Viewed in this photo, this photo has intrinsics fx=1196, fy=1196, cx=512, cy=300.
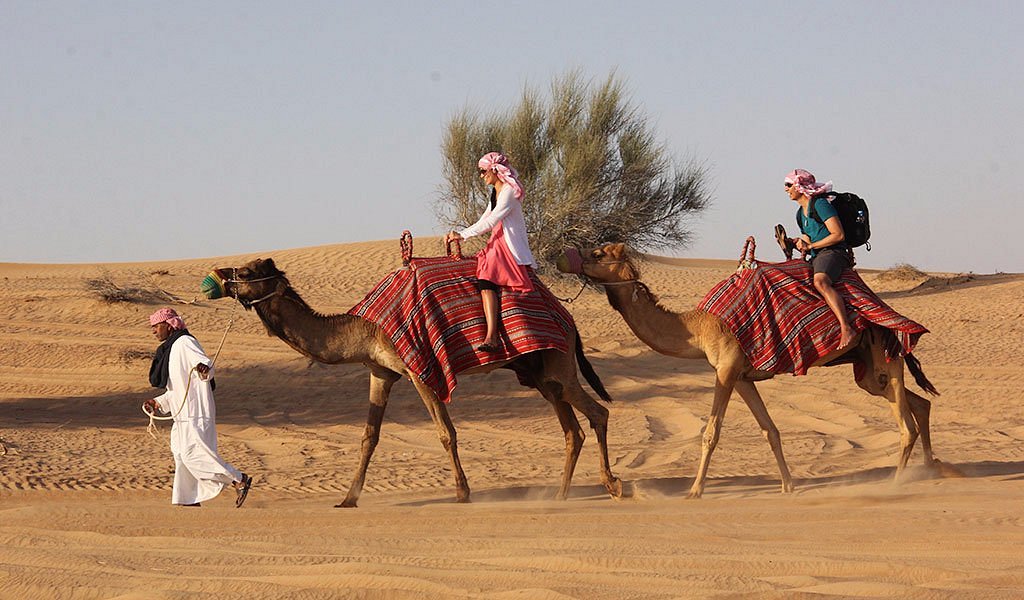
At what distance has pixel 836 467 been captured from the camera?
11.4 meters

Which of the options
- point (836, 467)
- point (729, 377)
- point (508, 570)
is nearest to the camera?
point (508, 570)

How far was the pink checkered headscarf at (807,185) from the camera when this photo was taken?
9.87 metres

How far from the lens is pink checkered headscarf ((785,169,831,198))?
9.87 meters

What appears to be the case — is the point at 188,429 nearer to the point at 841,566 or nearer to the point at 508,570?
the point at 508,570

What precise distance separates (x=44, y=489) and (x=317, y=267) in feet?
88.0

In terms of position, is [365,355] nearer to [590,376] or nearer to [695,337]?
[590,376]

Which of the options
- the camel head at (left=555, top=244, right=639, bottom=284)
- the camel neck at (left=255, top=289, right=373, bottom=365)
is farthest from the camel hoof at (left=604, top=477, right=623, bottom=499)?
the camel neck at (left=255, top=289, right=373, bottom=365)

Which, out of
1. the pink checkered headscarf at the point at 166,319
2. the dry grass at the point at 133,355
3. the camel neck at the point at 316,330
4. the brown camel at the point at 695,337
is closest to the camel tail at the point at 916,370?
the brown camel at the point at 695,337

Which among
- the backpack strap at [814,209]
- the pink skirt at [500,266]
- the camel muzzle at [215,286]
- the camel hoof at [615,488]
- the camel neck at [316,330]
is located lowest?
the camel hoof at [615,488]

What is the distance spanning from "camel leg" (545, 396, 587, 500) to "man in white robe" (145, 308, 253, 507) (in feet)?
8.00

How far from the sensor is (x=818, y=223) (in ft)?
32.4

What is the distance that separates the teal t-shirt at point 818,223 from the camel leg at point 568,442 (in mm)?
2467

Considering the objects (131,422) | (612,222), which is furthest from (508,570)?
(612,222)

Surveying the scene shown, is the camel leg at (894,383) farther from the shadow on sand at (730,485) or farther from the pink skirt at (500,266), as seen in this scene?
the pink skirt at (500,266)
